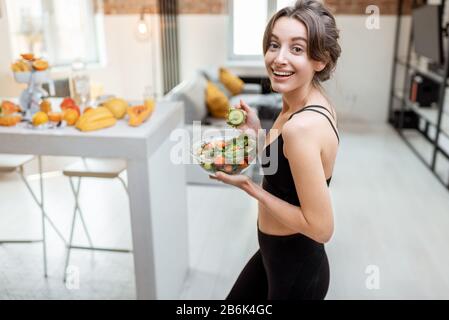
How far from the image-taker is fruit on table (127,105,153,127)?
5.95 feet

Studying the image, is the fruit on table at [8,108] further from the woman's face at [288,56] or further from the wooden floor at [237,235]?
the woman's face at [288,56]

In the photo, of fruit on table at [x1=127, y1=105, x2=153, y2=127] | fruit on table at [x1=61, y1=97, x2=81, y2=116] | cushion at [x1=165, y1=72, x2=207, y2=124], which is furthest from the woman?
cushion at [x1=165, y1=72, x2=207, y2=124]

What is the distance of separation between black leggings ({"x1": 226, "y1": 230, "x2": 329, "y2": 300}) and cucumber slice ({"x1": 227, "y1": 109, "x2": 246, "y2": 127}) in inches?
12.9

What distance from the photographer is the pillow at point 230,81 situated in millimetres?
4762

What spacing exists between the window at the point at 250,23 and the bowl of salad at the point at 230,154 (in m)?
0.17

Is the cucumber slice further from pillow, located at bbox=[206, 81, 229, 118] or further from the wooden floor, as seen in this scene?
pillow, located at bbox=[206, 81, 229, 118]

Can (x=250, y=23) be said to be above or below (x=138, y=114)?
above

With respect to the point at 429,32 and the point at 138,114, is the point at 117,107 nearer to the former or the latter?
the point at 138,114

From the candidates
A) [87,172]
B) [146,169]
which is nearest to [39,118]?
[87,172]

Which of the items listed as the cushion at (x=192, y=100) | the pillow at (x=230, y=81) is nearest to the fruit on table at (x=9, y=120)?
the cushion at (x=192, y=100)

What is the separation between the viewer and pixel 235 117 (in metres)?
0.81

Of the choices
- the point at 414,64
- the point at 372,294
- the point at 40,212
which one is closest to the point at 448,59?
the point at 414,64

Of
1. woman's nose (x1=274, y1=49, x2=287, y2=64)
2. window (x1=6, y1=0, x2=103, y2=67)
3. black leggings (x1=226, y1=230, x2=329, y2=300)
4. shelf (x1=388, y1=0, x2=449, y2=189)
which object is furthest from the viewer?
window (x1=6, y1=0, x2=103, y2=67)

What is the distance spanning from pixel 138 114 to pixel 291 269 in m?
1.01
